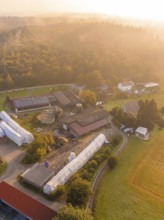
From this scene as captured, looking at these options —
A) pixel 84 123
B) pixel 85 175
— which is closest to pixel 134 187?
pixel 85 175

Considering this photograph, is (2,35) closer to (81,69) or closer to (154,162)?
(81,69)

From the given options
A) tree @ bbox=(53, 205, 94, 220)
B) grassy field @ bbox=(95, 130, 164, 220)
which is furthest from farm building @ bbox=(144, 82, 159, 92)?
tree @ bbox=(53, 205, 94, 220)

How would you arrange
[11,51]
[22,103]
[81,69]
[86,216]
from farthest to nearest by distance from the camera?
[11,51], [81,69], [22,103], [86,216]

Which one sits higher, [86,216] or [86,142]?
[86,216]

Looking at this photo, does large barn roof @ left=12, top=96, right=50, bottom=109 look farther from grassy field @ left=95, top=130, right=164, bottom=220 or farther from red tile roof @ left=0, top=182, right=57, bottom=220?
red tile roof @ left=0, top=182, right=57, bottom=220

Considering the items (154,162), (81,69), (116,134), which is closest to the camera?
(154,162)

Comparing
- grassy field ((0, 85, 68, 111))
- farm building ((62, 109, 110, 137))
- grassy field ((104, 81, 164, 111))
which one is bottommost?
grassy field ((0, 85, 68, 111))

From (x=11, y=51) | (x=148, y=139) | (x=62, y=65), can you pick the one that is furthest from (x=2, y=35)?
(x=148, y=139)
